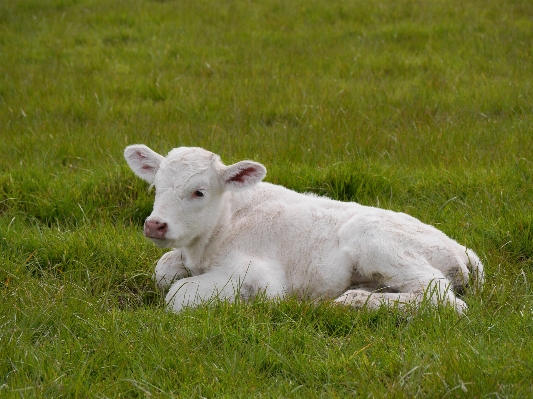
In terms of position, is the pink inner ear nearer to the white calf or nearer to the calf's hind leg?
the white calf

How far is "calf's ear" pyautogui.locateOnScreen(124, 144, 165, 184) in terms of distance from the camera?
6.14 m

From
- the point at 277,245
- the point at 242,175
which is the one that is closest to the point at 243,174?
the point at 242,175

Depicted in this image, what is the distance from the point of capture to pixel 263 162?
824 centimetres

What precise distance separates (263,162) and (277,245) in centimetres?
243

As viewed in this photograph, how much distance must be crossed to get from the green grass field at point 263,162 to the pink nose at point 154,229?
504mm

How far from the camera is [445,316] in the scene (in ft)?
16.2

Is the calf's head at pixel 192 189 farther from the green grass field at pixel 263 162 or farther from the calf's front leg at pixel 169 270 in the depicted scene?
the green grass field at pixel 263 162

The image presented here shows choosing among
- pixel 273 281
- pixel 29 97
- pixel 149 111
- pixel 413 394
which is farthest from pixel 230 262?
pixel 29 97

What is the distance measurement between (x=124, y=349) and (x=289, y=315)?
1.14 m

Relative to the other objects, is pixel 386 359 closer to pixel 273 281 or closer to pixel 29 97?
pixel 273 281

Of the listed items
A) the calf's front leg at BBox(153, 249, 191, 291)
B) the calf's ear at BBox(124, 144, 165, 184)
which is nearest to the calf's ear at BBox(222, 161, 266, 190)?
the calf's ear at BBox(124, 144, 165, 184)

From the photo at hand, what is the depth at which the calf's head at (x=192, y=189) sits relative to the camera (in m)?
5.55

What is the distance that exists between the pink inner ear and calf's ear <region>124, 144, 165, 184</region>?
2.19ft

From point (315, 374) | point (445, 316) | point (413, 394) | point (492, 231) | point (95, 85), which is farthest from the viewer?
point (95, 85)
